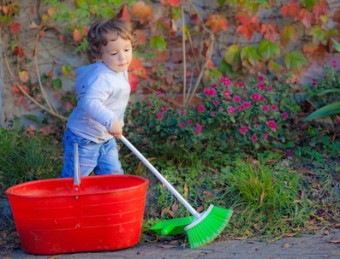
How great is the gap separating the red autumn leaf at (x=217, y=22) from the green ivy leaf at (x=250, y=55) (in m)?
0.25

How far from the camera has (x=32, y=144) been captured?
14.9 ft

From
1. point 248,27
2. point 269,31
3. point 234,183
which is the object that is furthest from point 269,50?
point 234,183

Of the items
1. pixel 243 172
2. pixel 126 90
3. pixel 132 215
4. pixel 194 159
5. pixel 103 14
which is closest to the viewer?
pixel 132 215

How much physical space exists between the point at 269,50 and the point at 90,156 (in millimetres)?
2199

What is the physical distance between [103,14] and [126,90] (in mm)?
1733

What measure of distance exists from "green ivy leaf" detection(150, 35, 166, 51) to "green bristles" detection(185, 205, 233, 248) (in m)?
2.22

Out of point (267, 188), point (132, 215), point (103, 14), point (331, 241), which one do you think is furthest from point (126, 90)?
point (103, 14)

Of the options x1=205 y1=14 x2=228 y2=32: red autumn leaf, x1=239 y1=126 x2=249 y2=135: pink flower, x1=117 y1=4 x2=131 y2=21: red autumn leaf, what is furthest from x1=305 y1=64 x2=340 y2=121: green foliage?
x1=117 y1=4 x2=131 y2=21: red autumn leaf

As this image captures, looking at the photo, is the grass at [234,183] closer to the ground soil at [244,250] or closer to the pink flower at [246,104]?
the ground soil at [244,250]

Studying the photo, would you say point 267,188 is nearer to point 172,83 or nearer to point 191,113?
point 191,113

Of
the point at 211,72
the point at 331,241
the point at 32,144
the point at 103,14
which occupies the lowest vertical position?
the point at 331,241

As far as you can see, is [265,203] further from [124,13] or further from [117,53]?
[124,13]

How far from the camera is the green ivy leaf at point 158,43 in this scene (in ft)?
17.7

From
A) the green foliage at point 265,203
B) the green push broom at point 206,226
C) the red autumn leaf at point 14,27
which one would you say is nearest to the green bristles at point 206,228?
the green push broom at point 206,226
